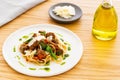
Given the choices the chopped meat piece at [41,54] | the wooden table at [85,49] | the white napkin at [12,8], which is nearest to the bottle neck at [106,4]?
the wooden table at [85,49]

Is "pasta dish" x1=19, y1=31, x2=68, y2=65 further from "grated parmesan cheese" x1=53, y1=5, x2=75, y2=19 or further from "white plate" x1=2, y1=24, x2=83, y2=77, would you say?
"grated parmesan cheese" x1=53, y1=5, x2=75, y2=19

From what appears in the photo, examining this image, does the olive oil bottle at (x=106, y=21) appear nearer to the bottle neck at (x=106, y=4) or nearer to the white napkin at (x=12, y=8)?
the bottle neck at (x=106, y=4)

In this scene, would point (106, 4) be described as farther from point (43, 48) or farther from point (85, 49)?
point (43, 48)

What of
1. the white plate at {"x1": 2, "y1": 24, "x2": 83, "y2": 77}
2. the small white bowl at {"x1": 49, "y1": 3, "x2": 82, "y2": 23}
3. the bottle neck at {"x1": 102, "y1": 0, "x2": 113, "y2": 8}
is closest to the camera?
the white plate at {"x1": 2, "y1": 24, "x2": 83, "y2": 77}

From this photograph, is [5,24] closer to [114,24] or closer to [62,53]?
[62,53]

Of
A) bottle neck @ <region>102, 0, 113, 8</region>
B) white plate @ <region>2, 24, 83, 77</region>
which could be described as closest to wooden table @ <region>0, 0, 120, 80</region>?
white plate @ <region>2, 24, 83, 77</region>
